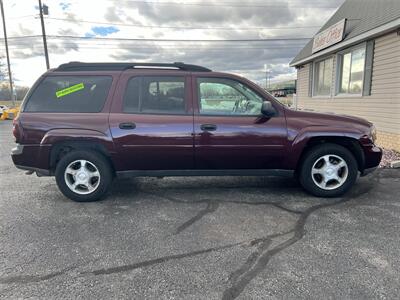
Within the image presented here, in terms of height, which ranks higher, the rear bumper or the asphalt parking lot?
the rear bumper

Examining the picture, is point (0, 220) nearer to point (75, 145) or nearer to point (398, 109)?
point (75, 145)

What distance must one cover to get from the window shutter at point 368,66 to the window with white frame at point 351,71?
33cm

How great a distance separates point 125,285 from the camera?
2561mm

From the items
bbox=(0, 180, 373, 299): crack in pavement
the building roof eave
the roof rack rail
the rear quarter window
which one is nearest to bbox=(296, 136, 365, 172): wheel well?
bbox=(0, 180, 373, 299): crack in pavement

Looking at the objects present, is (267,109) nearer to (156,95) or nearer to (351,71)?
(156,95)

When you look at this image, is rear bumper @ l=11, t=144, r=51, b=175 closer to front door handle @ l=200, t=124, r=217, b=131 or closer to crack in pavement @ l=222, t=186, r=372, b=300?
front door handle @ l=200, t=124, r=217, b=131

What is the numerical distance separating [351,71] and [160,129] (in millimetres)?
8170

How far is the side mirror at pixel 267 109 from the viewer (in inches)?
164

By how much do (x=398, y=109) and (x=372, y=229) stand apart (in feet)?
17.5

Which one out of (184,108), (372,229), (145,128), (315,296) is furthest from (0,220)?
(372,229)

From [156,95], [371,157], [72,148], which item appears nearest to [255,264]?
[156,95]

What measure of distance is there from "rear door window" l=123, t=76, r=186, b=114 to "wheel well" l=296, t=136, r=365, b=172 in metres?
1.83

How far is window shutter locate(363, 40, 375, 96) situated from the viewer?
8.62m

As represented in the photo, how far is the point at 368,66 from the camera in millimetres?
8734
